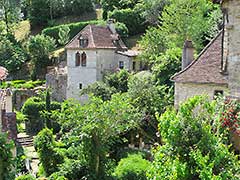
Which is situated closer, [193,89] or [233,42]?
[233,42]

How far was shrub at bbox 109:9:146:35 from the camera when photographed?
60406mm

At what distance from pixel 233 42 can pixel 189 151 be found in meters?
4.55

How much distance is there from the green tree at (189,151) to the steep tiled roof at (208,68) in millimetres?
11857

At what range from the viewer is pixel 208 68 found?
21.5m

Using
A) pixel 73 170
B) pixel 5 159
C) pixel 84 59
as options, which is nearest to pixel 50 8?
pixel 84 59

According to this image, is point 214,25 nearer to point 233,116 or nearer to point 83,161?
point 83,161

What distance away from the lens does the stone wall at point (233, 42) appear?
11.9m

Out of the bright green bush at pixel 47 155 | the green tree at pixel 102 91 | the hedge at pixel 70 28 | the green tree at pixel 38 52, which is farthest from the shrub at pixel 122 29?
the bright green bush at pixel 47 155

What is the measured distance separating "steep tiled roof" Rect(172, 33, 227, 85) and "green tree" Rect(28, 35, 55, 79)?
35369 mm

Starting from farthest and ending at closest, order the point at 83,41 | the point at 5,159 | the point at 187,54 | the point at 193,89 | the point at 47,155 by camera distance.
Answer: the point at 83,41 < the point at 187,54 < the point at 47,155 < the point at 193,89 < the point at 5,159

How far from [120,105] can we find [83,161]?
4.44 m

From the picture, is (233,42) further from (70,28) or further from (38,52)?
(70,28)

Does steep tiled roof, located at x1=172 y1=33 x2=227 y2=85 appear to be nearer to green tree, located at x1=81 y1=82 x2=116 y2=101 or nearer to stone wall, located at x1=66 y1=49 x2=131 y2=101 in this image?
green tree, located at x1=81 y1=82 x2=116 y2=101

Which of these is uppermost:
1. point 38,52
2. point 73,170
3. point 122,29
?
point 122,29
